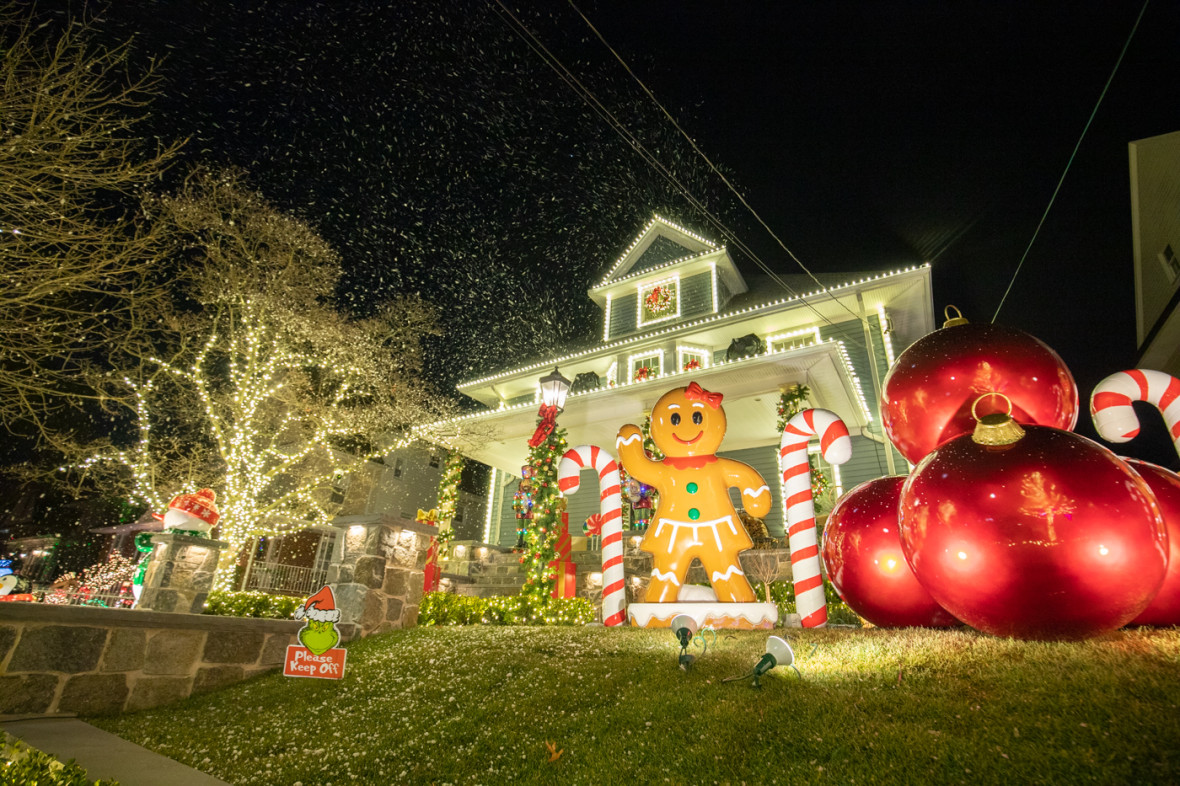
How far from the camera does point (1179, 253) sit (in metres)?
13.2

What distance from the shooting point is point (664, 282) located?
58.2 feet

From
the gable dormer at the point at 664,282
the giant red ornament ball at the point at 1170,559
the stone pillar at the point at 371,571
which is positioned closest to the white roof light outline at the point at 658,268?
the gable dormer at the point at 664,282

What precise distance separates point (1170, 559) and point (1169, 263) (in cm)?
1641

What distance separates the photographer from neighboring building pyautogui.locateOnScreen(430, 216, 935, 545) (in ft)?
40.1

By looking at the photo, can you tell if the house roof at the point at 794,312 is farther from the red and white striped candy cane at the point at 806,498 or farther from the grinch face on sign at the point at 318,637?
the grinch face on sign at the point at 318,637

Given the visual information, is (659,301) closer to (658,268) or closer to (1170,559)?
(658,268)

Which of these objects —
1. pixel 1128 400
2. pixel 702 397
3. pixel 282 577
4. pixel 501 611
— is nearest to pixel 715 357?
pixel 702 397

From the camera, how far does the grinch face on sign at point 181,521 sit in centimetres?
661

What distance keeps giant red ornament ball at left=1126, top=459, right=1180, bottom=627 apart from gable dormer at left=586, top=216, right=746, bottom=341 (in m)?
13.1

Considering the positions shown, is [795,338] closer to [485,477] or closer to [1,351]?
[1,351]

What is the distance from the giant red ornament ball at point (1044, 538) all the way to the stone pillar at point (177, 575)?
8.06m

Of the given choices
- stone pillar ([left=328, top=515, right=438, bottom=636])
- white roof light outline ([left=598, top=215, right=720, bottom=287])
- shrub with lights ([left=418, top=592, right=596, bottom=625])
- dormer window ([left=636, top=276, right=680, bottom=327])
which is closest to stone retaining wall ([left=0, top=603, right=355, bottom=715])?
stone pillar ([left=328, top=515, right=438, bottom=636])

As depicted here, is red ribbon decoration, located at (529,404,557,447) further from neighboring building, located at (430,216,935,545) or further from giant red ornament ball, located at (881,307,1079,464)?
giant red ornament ball, located at (881,307,1079,464)

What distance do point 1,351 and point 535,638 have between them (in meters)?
6.26
